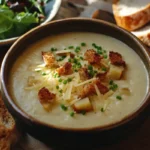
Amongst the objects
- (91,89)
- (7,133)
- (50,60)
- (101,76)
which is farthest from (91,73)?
(7,133)

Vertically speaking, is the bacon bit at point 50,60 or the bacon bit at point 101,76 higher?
the bacon bit at point 101,76

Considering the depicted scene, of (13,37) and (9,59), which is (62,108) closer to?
(9,59)

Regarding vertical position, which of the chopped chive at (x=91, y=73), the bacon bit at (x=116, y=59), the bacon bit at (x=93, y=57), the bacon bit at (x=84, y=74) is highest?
the bacon bit at (x=116, y=59)

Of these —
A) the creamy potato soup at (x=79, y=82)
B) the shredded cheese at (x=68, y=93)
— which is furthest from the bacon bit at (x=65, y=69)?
the shredded cheese at (x=68, y=93)

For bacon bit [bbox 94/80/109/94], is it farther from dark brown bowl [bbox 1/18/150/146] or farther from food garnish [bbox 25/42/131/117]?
dark brown bowl [bbox 1/18/150/146]

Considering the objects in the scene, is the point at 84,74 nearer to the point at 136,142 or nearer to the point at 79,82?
the point at 79,82

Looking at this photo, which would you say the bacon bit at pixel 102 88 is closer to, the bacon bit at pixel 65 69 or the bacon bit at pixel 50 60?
the bacon bit at pixel 65 69

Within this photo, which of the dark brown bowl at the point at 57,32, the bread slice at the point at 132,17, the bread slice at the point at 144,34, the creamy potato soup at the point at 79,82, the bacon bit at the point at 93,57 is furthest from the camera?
the bread slice at the point at 132,17
